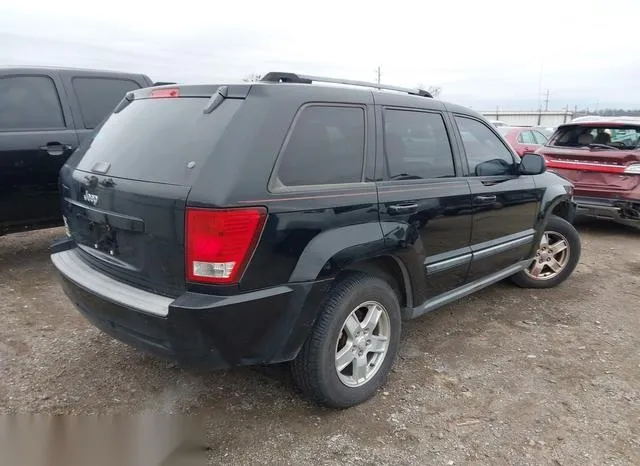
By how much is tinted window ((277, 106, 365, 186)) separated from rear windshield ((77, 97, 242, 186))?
1.14ft

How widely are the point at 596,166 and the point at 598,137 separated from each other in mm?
707

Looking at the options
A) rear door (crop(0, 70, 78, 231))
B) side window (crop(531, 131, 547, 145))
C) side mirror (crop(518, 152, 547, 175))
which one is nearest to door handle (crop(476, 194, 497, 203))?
side mirror (crop(518, 152, 547, 175))

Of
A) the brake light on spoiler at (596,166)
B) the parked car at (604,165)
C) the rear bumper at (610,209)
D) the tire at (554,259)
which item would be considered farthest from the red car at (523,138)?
the tire at (554,259)

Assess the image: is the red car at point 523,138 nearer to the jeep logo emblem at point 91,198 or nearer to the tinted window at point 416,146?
the tinted window at point 416,146

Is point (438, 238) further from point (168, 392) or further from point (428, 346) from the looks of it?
point (168, 392)

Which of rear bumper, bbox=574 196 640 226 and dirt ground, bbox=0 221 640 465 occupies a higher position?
Result: rear bumper, bbox=574 196 640 226

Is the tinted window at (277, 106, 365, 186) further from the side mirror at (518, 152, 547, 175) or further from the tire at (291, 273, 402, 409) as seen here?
the side mirror at (518, 152, 547, 175)

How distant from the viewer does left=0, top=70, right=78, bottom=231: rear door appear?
4.85m

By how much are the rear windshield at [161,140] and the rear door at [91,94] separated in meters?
2.50

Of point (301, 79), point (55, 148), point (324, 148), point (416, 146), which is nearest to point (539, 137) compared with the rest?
point (416, 146)

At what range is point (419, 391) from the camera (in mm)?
3205

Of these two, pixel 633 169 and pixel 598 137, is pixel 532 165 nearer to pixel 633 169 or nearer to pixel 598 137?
pixel 633 169

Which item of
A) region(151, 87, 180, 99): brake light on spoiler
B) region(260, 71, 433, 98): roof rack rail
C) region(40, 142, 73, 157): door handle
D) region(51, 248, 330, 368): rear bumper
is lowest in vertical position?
region(51, 248, 330, 368): rear bumper

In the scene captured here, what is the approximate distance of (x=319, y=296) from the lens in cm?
265
